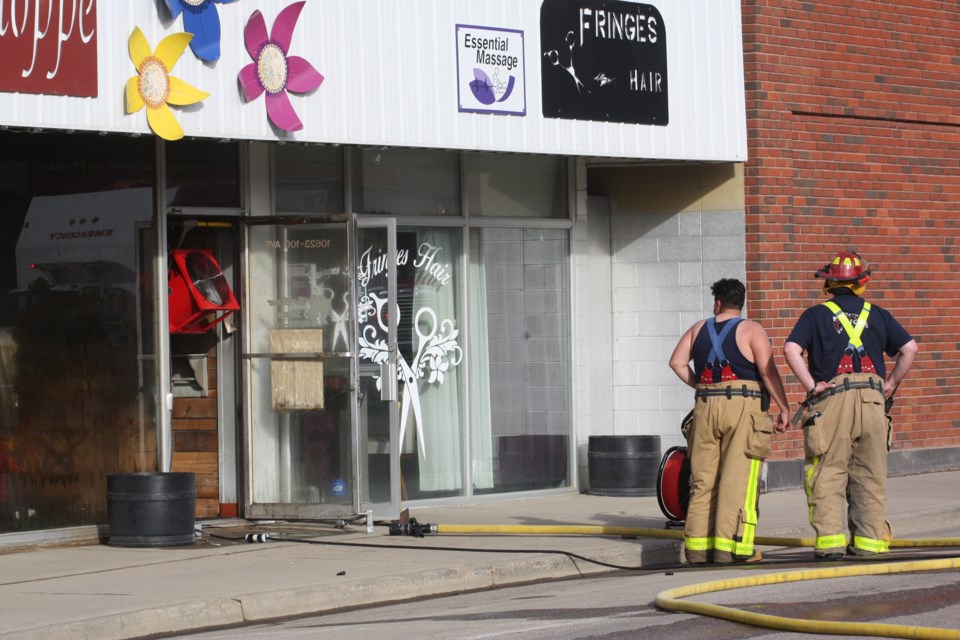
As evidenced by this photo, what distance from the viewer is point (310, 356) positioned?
13.0 metres

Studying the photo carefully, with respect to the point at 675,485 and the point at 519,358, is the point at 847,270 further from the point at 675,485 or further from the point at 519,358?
the point at 519,358

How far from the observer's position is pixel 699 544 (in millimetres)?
10469

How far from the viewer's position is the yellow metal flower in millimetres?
11188

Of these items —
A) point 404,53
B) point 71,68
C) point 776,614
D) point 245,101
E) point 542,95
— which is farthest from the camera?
point 542,95

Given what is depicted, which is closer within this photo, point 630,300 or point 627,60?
point 627,60

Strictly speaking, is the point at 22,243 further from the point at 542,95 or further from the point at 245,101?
the point at 542,95

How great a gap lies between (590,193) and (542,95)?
262 cm

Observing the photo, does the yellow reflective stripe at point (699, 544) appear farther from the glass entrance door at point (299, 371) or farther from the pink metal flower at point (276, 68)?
the pink metal flower at point (276, 68)

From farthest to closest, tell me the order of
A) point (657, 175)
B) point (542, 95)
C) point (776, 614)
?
point (657, 175) → point (542, 95) → point (776, 614)

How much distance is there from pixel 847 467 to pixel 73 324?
6.09 metres

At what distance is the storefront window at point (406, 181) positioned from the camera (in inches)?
557

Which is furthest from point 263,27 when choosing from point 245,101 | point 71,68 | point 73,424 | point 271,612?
point 271,612

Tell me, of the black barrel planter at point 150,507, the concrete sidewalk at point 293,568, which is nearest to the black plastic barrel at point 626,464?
the concrete sidewalk at point 293,568

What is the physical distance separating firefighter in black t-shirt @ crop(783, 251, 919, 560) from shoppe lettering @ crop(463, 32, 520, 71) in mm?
3971
